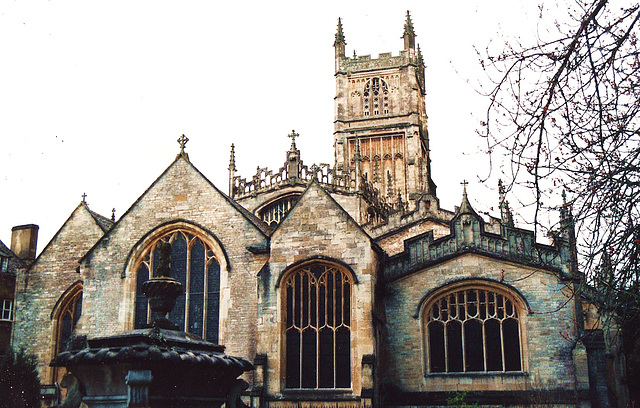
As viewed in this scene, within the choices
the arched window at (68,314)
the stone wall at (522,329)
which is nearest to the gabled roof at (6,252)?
the arched window at (68,314)

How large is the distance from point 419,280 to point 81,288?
1176cm

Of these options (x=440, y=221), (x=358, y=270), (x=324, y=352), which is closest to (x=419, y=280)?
(x=358, y=270)

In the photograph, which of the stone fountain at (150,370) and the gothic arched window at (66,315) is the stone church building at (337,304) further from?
the stone fountain at (150,370)

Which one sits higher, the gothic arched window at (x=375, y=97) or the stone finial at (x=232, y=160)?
the gothic arched window at (x=375, y=97)

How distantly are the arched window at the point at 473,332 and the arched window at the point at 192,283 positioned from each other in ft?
21.5

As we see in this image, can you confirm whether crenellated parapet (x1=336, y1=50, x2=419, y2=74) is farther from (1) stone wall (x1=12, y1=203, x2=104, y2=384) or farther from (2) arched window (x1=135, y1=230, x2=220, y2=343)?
(2) arched window (x1=135, y1=230, x2=220, y2=343)

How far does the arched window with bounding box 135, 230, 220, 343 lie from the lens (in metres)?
22.6

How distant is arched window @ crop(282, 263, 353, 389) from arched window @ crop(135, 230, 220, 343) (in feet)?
8.62

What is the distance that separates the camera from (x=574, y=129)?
293 inches

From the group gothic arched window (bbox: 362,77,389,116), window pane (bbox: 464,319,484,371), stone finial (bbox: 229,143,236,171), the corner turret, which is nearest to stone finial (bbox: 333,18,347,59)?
the corner turret

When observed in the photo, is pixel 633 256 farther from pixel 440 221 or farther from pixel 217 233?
pixel 440 221

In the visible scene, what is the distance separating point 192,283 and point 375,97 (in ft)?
133

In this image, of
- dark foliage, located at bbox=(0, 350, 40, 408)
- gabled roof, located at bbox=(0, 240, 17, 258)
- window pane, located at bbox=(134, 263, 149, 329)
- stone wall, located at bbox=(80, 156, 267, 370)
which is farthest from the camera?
gabled roof, located at bbox=(0, 240, 17, 258)

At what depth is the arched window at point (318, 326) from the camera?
20.8 m
